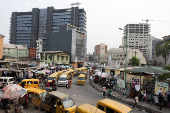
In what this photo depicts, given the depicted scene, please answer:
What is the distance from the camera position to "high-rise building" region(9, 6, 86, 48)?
99.1 m

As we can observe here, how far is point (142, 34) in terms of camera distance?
427ft

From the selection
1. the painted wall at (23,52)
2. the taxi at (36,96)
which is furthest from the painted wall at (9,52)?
the taxi at (36,96)

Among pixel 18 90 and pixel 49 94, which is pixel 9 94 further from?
pixel 49 94

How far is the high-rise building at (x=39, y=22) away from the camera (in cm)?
9912

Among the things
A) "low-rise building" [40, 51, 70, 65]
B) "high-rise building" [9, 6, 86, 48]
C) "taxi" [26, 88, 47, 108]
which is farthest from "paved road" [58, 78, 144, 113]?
"high-rise building" [9, 6, 86, 48]

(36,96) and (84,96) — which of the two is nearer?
(36,96)

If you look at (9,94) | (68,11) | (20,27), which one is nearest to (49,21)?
(68,11)

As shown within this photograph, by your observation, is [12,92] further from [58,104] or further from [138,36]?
[138,36]

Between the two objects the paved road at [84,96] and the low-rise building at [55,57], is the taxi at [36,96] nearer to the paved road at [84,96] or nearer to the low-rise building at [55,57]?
the paved road at [84,96]

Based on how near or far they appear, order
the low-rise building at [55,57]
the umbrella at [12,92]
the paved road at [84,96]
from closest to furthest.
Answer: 1. the umbrella at [12,92]
2. the paved road at [84,96]
3. the low-rise building at [55,57]

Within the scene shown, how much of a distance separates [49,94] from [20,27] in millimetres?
113848

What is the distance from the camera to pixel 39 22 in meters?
107

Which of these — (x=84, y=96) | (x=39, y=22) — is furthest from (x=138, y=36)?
(x=84, y=96)

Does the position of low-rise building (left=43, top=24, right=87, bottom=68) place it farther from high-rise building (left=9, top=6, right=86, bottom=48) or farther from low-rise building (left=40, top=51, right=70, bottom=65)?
high-rise building (left=9, top=6, right=86, bottom=48)
